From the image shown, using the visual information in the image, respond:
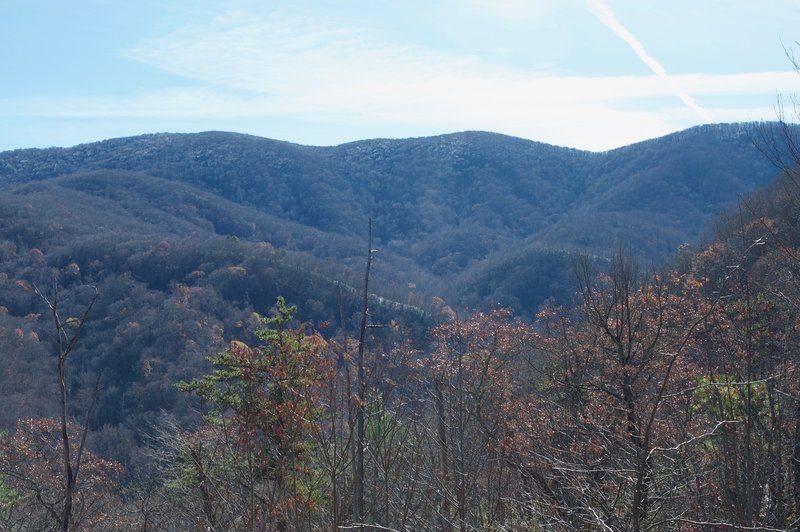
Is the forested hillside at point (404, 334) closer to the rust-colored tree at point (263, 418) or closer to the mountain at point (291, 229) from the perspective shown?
the rust-colored tree at point (263, 418)

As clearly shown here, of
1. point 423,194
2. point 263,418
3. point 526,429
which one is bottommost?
point 526,429

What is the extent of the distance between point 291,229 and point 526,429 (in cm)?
12372

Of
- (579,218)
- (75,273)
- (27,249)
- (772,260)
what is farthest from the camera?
(579,218)

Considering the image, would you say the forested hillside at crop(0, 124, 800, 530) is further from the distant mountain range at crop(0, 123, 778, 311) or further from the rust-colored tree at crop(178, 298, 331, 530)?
the distant mountain range at crop(0, 123, 778, 311)

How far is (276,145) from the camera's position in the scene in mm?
183375

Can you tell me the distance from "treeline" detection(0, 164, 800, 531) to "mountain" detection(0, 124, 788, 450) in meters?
1.92

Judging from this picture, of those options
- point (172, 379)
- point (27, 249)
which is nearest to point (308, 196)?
point (27, 249)

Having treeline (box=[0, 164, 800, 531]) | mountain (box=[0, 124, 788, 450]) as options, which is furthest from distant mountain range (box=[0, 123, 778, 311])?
treeline (box=[0, 164, 800, 531])

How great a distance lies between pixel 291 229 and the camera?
134m

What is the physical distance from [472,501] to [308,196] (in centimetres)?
15311

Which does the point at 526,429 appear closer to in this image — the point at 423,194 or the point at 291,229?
the point at 291,229

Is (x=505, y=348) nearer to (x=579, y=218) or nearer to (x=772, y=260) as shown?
(x=772, y=260)

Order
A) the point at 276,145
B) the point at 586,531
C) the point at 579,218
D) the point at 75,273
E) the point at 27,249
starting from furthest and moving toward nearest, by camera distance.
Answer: the point at 276,145 → the point at 579,218 → the point at 27,249 → the point at 75,273 → the point at 586,531

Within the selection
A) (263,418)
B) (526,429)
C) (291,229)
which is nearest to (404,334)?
(526,429)
